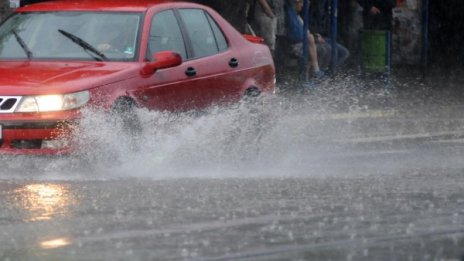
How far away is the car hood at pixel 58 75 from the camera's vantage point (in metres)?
12.1

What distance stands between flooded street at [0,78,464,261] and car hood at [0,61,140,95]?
31 centimetres

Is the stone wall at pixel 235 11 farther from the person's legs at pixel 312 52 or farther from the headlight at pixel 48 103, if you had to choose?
the headlight at pixel 48 103

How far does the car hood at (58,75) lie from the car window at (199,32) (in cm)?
122

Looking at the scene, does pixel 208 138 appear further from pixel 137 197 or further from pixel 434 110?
pixel 434 110

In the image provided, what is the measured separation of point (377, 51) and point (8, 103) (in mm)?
13279

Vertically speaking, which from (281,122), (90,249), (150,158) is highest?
(90,249)

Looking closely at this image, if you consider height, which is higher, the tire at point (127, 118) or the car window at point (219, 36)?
the tire at point (127, 118)

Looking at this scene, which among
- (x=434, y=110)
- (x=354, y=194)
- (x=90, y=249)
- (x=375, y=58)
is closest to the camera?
(x=90, y=249)

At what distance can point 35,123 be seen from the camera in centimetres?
1199

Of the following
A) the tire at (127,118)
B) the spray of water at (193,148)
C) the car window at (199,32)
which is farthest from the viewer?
the car window at (199,32)

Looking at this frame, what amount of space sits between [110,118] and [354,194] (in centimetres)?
224

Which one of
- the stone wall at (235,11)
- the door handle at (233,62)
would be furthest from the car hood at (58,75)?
the stone wall at (235,11)

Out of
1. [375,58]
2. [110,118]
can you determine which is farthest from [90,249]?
[375,58]

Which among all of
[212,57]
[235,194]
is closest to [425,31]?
[212,57]
